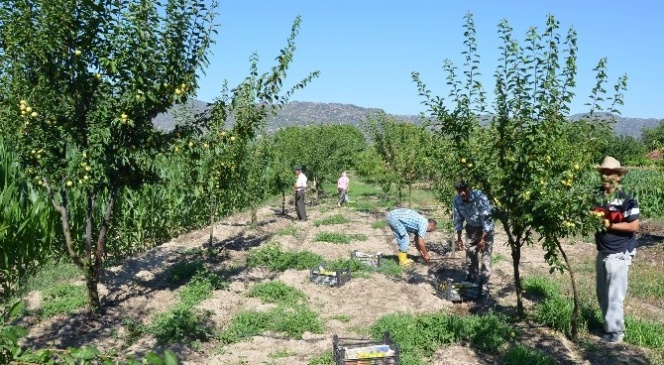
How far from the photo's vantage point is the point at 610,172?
20.7 ft

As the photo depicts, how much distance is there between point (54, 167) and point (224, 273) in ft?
13.0

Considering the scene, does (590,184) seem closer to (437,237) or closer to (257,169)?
(437,237)

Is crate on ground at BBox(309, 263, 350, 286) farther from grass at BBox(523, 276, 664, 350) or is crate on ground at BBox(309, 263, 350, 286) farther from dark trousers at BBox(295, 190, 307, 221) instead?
dark trousers at BBox(295, 190, 307, 221)

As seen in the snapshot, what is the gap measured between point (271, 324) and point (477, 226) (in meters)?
3.46

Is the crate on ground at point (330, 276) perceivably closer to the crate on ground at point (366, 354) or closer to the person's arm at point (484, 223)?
the person's arm at point (484, 223)

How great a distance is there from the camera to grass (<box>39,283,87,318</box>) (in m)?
7.41

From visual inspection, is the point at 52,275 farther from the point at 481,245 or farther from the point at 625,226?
the point at 625,226

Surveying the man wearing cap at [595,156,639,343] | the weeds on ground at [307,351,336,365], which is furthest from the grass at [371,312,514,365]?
the man wearing cap at [595,156,639,343]

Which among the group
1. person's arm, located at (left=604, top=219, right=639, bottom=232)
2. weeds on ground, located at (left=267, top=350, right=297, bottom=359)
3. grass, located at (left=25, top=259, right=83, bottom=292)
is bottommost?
weeds on ground, located at (left=267, top=350, right=297, bottom=359)

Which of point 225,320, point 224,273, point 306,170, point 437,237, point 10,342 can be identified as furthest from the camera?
point 306,170

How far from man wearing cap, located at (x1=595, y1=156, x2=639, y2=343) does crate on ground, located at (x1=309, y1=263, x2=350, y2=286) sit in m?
4.00

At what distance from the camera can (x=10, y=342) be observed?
5.52ft

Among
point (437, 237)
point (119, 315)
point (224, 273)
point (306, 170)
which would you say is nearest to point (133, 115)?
point (119, 315)

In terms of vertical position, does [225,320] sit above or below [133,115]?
below
